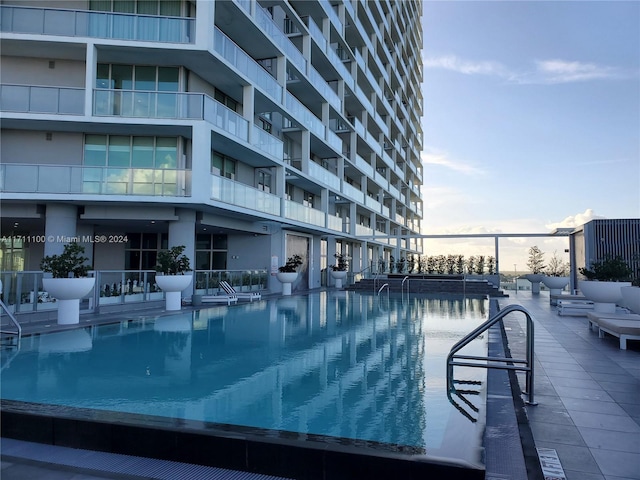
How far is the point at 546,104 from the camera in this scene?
21500 millimetres

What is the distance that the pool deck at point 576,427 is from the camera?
2.93 metres

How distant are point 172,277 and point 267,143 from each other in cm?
872

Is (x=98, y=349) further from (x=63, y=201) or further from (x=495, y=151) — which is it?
(x=495, y=151)

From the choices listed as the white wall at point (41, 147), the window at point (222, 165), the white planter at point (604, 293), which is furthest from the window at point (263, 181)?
the white planter at point (604, 293)

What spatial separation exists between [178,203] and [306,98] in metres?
13.0

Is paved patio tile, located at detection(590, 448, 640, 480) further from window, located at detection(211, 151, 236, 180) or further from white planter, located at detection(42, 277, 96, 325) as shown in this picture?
window, located at detection(211, 151, 236, 180)

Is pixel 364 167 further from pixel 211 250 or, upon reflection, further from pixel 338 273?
pixel 211 250

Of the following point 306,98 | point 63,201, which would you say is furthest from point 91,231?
point 306,98

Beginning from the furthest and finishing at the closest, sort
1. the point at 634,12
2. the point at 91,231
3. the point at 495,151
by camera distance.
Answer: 1. the point at 495,151
2. the point at 91,231
3. the point at 634,12

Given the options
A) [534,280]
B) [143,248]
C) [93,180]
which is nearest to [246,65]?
[93,180]

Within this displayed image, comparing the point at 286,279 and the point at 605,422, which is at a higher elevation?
the point at 286,279

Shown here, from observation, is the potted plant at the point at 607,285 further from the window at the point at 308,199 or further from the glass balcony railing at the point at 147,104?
the window at the point at 308,199

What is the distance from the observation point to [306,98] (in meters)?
25.0

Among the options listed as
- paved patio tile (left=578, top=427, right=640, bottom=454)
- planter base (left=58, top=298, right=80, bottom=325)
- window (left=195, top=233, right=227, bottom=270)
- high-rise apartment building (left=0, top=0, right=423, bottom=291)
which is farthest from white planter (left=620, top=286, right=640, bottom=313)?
window (left=195, top=233, right=227, bottom=270)
